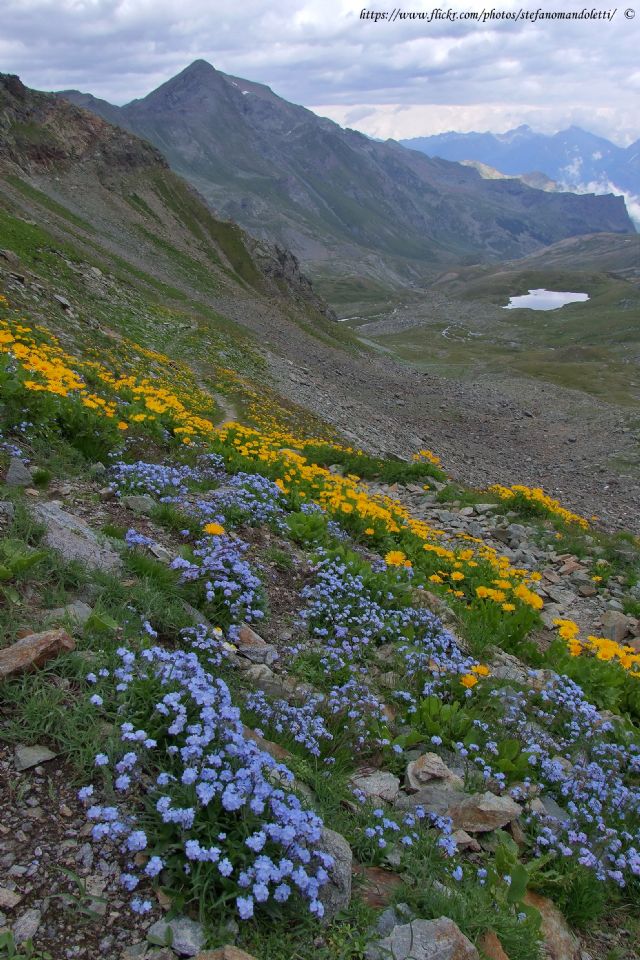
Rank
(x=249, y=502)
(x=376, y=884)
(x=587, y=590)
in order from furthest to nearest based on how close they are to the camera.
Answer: (x=587, y=590) → (x=249, y=502) → (x=376, y=884)

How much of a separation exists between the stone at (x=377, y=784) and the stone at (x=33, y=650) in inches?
94.5

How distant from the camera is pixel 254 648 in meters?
5.92

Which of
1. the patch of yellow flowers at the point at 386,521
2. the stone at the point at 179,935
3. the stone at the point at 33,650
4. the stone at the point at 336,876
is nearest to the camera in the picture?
the stone at the point at 179,935

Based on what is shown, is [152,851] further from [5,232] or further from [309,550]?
[5,232]

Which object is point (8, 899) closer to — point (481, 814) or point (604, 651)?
point (481, 814)

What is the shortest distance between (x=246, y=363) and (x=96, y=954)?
3444 centimetres

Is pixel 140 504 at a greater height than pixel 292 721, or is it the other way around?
pixel 140 504

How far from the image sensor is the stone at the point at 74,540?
562cm

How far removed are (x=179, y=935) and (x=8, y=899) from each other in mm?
846

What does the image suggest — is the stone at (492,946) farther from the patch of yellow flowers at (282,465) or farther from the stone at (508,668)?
the patch of yellow flowers at (282,465)

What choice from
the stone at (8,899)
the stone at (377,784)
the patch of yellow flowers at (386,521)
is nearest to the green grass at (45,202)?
the patch of yellow flowers at (386,521)

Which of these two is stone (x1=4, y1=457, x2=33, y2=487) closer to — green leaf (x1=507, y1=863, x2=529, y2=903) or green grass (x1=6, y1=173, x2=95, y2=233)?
green leaf (x1=507, y1=863, x2=529, y2=903)

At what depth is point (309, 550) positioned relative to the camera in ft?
28.1

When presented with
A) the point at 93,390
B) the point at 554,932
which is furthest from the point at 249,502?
the point at 554,932
